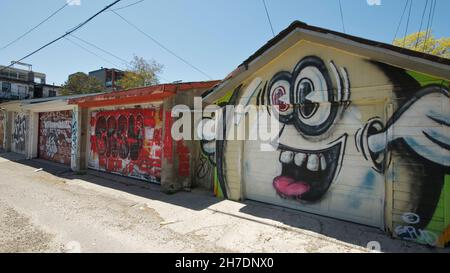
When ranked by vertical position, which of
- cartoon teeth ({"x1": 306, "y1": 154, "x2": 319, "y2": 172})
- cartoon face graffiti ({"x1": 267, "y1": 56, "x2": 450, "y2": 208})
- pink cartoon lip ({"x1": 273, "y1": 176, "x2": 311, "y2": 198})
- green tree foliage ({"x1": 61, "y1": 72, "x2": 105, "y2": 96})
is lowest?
pink cartoon lip ({"x1": 273, "y1": 176, "x2": 311, "y2": 198})

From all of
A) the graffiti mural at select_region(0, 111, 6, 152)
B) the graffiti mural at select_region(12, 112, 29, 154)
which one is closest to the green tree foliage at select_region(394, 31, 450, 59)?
the graffiti mural at select_region(12, 112, 29, 154)

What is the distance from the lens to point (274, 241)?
A: 4.22 metres

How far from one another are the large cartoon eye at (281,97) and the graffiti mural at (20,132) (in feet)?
52.0

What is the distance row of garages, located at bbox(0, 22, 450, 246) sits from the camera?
13.2 ft

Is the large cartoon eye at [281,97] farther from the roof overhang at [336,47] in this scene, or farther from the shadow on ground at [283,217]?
the shadow on ground at [283,217]

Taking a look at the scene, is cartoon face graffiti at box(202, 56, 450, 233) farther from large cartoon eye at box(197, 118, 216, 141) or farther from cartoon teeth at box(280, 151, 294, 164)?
large cartoon eye at box(197, 118, 216, 141)

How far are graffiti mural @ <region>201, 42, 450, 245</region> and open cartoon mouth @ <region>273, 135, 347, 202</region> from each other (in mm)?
20

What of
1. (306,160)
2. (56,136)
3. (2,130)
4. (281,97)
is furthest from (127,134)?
(2,130)

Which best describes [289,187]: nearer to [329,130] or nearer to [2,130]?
[329,130]

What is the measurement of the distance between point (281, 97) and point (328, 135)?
1.35 meters

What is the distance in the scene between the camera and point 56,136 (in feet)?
42.4

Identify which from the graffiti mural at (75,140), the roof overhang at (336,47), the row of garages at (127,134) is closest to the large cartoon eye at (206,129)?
the row of garages at (127,134)

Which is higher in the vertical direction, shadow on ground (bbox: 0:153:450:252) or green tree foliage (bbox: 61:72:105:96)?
green tree foliage (bbox: 61:72:105:96)

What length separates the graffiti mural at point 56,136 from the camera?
12.2 metres
